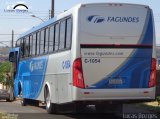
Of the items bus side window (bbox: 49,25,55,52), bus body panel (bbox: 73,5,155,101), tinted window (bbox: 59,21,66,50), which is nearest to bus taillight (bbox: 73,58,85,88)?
bus body panel (bbox: 73,5,155,101)

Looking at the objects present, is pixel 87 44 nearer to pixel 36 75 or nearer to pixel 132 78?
pixel 132 78

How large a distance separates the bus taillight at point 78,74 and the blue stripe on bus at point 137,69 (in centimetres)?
85

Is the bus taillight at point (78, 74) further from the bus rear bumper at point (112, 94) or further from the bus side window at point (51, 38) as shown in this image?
the bus side window at point (51, 38)

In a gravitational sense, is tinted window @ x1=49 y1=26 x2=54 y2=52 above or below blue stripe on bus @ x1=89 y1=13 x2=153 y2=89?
above

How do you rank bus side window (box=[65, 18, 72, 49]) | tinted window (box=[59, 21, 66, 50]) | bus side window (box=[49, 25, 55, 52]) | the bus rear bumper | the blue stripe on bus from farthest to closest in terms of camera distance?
bus side window (box=[49, 25, 55, 52]) < tinted window (box=[59, 21, 66, 50]) < bus side window (box=[65, 18, 72, 49]) < the blue stripe on bus < the bus rear bumper

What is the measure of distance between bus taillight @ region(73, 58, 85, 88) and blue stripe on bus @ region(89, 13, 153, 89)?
2.80 feet

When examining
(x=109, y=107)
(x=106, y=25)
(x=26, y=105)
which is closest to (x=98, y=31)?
(x=106, y=25)

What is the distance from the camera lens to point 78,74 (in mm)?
15742

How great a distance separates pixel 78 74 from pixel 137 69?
1.98 m

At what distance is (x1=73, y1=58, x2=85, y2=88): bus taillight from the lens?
15.7 m

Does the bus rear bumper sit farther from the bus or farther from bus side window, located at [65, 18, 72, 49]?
bus side window, located at [65, 18, 72, 49]

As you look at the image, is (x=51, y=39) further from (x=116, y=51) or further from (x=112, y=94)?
(x=112, y=94)

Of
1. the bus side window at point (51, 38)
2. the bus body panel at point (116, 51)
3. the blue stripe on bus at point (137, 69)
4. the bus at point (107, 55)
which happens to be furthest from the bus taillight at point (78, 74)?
the bus side window at point (51, 38)

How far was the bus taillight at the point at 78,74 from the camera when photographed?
15.7 meters
